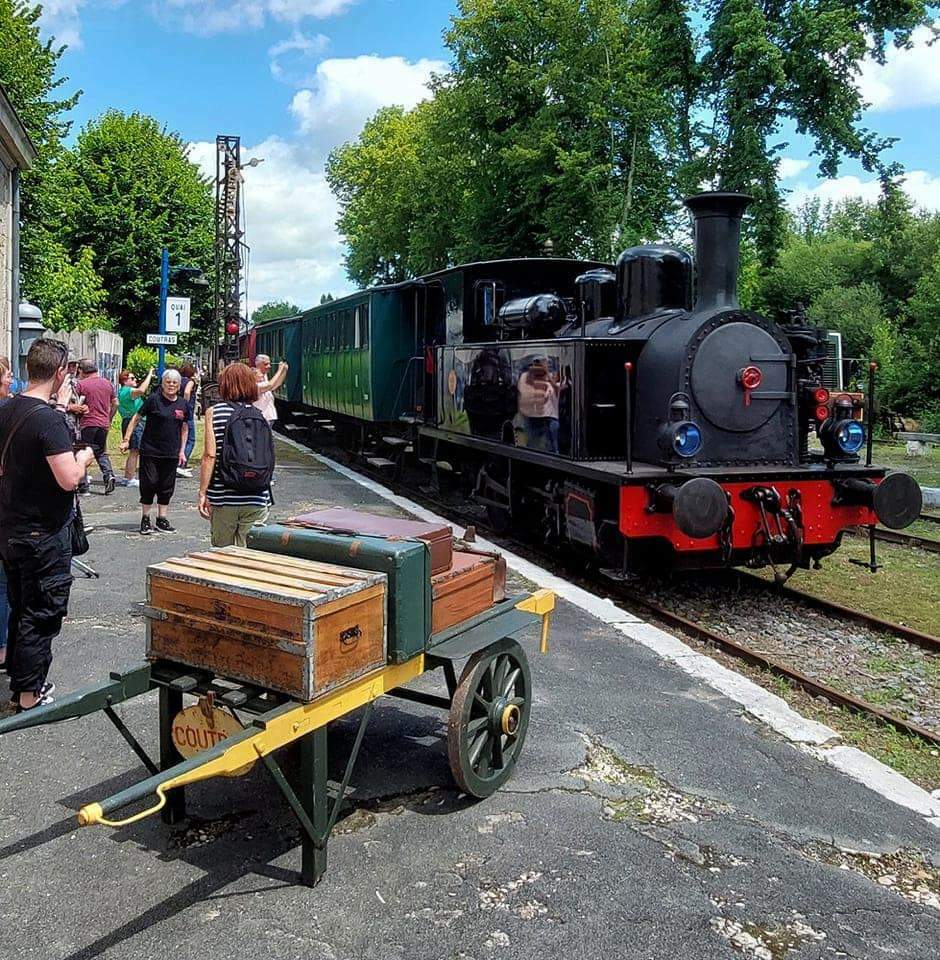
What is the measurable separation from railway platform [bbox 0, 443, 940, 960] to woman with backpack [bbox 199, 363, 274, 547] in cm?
137

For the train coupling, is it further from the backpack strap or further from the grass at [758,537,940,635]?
the backpack strap

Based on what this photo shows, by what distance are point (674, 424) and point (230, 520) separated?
10.8 feet

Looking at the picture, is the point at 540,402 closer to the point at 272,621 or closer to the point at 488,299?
the point at 488,299

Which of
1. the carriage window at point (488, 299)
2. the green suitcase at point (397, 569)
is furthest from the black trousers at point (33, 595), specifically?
the carriage window at point (488, 299)

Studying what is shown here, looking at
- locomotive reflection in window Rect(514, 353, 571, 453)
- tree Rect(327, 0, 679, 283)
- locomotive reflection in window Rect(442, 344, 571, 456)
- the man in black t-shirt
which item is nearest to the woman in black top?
locomotive reflection in window Rect(442, 344, 571, 456)

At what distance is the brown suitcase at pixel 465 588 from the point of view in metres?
3.65

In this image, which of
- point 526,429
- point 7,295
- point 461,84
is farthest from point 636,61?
point 526,429

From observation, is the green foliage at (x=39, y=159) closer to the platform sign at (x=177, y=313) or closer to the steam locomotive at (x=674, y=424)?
the platform sign at (x=177, y=313)

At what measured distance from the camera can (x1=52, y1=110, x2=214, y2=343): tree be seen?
3356 cm

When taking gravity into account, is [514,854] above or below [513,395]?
below

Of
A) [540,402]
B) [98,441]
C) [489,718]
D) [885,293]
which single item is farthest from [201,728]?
[885,293]

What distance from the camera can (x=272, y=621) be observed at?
304cm

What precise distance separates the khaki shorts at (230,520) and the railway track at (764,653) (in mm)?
3239

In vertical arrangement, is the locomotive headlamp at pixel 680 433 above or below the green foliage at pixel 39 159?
below
